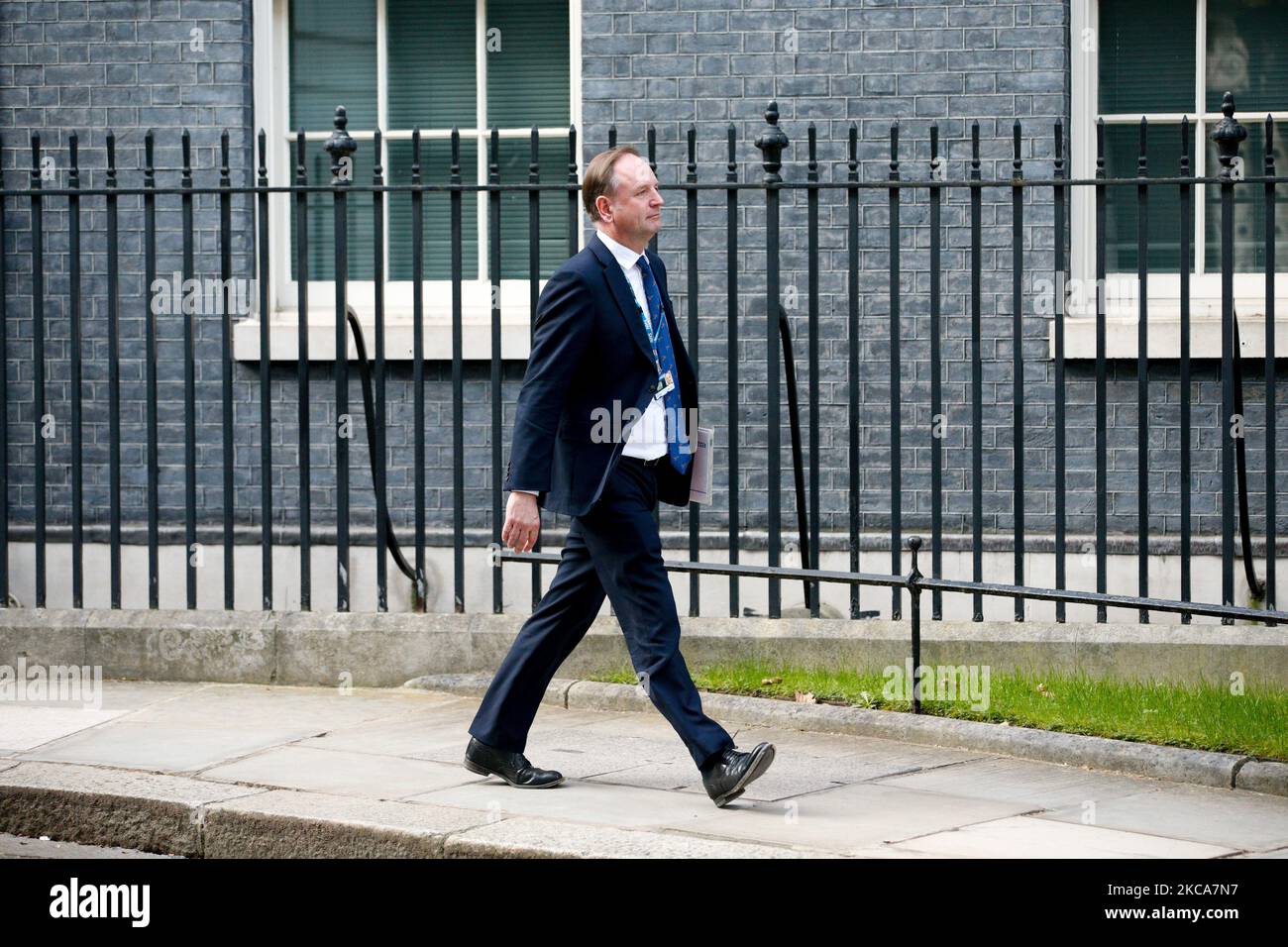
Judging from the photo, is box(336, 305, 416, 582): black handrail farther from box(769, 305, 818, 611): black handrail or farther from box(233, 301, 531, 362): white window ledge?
box(769, 305, 818, 611): black handrail

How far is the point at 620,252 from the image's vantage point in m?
5.65

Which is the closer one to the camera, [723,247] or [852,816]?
[852,816]

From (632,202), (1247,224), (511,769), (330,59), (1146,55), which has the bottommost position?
(511,769)

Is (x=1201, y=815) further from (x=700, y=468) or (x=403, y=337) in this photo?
(x=403, y=337)

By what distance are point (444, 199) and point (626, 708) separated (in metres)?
3.63

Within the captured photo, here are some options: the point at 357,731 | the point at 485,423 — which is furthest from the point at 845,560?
the point at 357,731

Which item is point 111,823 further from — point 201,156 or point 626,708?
point 201,156

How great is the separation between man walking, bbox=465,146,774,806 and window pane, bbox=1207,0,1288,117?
4818 mm

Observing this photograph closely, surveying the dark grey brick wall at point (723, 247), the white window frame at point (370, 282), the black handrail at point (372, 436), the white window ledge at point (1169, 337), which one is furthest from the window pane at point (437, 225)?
the white window ledge at point (1169, 337)

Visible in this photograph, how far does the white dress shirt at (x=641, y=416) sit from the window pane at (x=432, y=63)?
4.26 metres

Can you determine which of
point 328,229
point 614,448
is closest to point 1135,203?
point 328,229

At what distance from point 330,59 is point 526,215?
1.38 m

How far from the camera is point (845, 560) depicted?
360 inches
